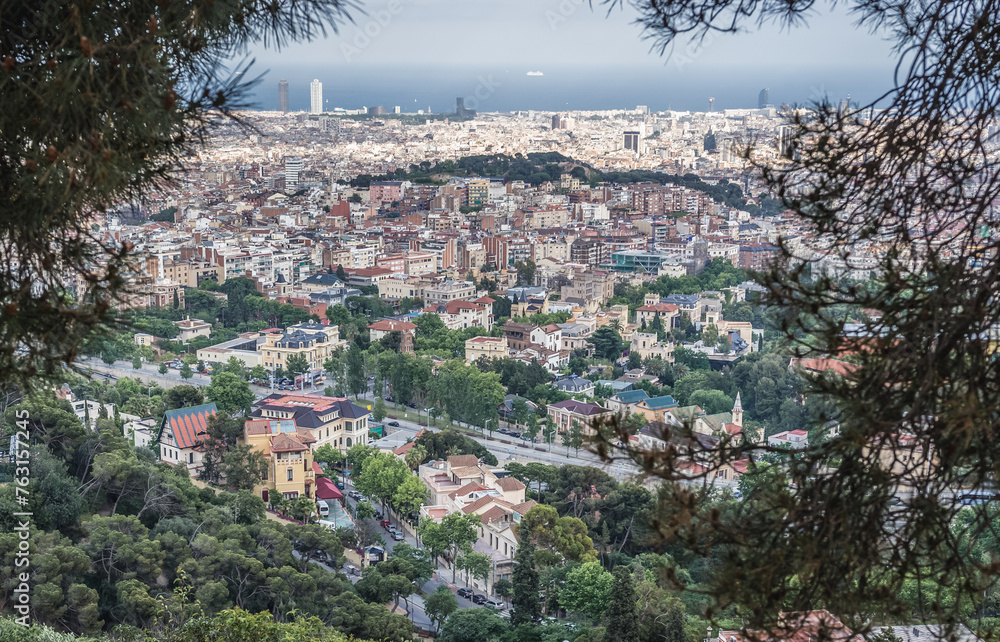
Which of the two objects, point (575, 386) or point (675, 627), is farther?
point (575, 386)

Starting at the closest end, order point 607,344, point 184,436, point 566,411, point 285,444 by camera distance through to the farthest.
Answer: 1. point 285,444
2. point 184,436
3. point 566,411
4. point 607,344

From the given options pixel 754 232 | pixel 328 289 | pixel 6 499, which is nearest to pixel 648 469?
pixel 6 499

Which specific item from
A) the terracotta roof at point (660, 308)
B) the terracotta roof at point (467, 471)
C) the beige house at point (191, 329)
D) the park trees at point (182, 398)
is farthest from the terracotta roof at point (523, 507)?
the terracotta roof at point (660, 308)

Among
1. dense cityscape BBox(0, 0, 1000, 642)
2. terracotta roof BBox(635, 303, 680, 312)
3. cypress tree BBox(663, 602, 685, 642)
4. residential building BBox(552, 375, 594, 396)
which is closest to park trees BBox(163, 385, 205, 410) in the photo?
dense cityscape BBox(0, 0, 1000, 642)

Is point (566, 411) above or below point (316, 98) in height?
below

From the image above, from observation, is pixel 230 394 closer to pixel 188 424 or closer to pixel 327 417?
pixel 327 417

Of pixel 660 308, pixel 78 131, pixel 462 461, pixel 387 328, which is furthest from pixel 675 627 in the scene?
pixel 660 308
